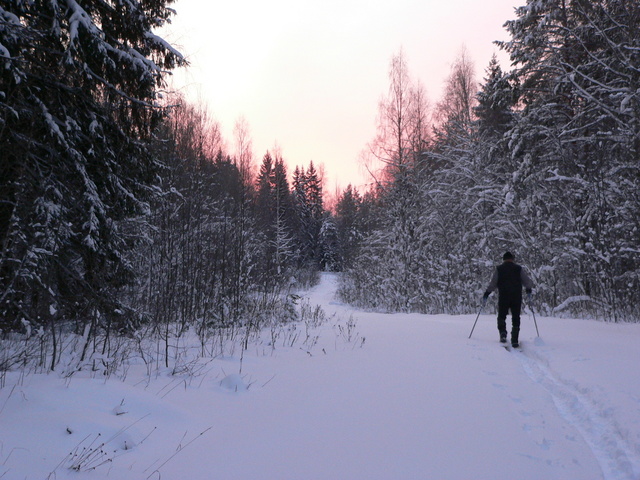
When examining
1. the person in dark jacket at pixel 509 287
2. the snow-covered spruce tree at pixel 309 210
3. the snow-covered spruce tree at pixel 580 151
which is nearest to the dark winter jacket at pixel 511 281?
the person in dark jacket at pixel 509 287

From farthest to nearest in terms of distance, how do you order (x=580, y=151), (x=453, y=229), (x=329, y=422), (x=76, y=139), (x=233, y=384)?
(x=453, y=229), (x=580, y=151), (x=76, y=139), (x=233, y=384), (x=329, y=422)

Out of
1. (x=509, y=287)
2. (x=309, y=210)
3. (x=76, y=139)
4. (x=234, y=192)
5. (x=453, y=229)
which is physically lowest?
(x=509, y=287)

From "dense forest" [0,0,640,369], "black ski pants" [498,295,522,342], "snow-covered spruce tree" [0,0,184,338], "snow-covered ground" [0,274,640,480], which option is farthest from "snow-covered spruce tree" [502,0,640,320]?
"snow-covered spruce tree" [0,0,184,338]

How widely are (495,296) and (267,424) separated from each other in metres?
12.3

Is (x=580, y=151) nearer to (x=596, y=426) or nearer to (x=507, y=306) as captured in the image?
(x=507, y=306)

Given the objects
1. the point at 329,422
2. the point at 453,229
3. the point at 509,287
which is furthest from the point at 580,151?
the point at 329,422

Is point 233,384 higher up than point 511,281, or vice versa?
point 511,281

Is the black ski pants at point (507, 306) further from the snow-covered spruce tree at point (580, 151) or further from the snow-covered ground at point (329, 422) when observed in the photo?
the snow-covered spruce tree at point (580, 151)

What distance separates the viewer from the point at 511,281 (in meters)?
7.24

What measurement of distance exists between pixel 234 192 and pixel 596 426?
1221 centimetres

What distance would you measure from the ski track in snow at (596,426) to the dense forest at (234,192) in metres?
4.65

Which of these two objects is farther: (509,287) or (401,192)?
(401,192)

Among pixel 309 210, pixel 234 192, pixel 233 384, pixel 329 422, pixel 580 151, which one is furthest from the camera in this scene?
pixel 309 210

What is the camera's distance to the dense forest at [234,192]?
4.47m
